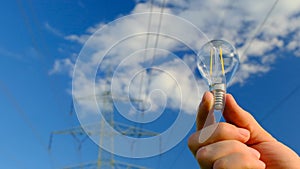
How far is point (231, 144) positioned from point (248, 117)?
0.64 ft

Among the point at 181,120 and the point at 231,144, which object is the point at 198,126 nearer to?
the point at 231,144

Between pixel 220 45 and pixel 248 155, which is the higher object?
Answer: pixel 220 45

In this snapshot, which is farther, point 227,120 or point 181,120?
point 181,120

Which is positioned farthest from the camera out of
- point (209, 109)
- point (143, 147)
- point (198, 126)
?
point (143, 147)

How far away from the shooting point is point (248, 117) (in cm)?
113

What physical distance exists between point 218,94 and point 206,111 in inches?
4.9

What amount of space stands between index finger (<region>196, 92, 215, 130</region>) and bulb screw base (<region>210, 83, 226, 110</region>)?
22 millimetres

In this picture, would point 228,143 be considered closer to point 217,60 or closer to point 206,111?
point 206,111

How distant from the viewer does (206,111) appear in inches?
38.0

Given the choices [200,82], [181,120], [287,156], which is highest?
[200,82]

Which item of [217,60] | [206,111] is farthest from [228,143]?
[217,60]

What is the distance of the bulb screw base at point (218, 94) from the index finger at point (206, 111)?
22mm

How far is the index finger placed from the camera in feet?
2.95

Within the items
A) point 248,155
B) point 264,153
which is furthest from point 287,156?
point 248,155
